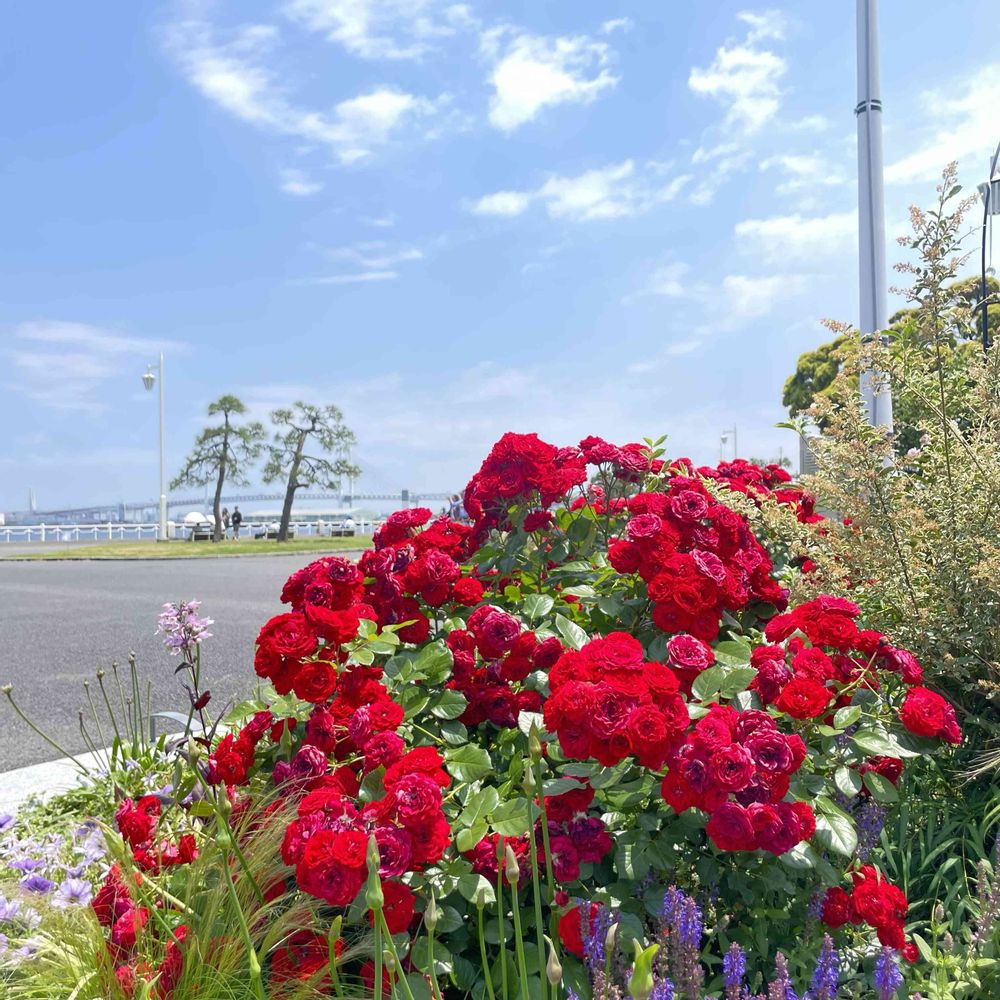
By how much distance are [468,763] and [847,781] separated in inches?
36.5

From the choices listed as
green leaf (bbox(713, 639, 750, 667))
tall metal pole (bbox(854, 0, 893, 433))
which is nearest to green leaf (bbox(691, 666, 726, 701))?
green leaf (bbox(713, 639, 750, 667))

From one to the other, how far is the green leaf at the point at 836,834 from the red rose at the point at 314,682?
1.25m

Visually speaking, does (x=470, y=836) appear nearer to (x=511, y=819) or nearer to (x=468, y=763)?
(x=511, y=819)

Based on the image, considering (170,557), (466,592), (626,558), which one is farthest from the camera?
(170,557)

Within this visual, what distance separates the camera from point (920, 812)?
98.7 inches

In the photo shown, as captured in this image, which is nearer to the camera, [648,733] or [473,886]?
[648,733]

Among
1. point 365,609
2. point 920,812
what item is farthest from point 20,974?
point 920,812

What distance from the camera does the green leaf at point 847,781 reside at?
1853 mm

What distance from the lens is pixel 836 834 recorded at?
178cm

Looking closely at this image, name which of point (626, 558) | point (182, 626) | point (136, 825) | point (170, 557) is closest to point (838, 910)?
point (626, 558)

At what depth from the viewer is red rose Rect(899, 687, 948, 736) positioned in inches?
76.7

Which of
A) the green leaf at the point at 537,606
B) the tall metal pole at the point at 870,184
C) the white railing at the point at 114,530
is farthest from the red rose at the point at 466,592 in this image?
the white railing at the point at 114,530

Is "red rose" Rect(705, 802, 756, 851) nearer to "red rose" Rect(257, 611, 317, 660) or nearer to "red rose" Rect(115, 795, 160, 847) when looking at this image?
"red rose" Rect(257, 611, 317, 660)

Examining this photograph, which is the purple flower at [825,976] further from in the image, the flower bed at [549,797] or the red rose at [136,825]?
the red rose at [136,825]
